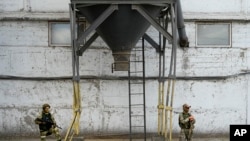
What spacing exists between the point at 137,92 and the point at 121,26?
2964 millimetres

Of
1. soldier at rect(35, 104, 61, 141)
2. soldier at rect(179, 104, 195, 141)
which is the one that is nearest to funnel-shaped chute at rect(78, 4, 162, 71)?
soldier at rect(179, 104, 195, 141)

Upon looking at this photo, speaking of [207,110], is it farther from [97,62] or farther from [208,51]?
[97,62]

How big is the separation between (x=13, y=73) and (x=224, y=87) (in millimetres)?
6128

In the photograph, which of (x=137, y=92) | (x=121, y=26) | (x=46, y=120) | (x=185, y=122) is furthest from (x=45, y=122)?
(x=185, y=122)

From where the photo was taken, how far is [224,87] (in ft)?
40.9

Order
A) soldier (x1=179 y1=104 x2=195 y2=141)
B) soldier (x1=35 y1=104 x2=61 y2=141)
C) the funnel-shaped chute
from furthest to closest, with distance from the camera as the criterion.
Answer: soldier (x1=179 y1=104 x2=195 y2=141)
soldier (x1=35 y1=104 x2=61 y2=141)
the funnel-shaped chute

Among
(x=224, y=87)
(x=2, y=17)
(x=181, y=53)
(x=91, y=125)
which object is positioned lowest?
(x=91, y=125)

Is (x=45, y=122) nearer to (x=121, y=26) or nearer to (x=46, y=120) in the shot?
(x=46, y=120)

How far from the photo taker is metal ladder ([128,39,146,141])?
1224 cm

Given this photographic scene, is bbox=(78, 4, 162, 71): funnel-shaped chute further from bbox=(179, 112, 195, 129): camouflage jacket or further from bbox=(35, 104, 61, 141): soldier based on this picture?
bbox=(35, 104, 61, 141): soldier

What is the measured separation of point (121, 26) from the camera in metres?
9.88

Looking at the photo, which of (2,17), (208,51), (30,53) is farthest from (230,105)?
(2,17)

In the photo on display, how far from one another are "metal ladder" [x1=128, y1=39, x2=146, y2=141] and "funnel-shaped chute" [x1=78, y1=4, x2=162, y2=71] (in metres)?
1.60

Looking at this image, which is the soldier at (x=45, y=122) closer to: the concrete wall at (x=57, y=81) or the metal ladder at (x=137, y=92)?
the concrete wall at (x=57, y=81)
